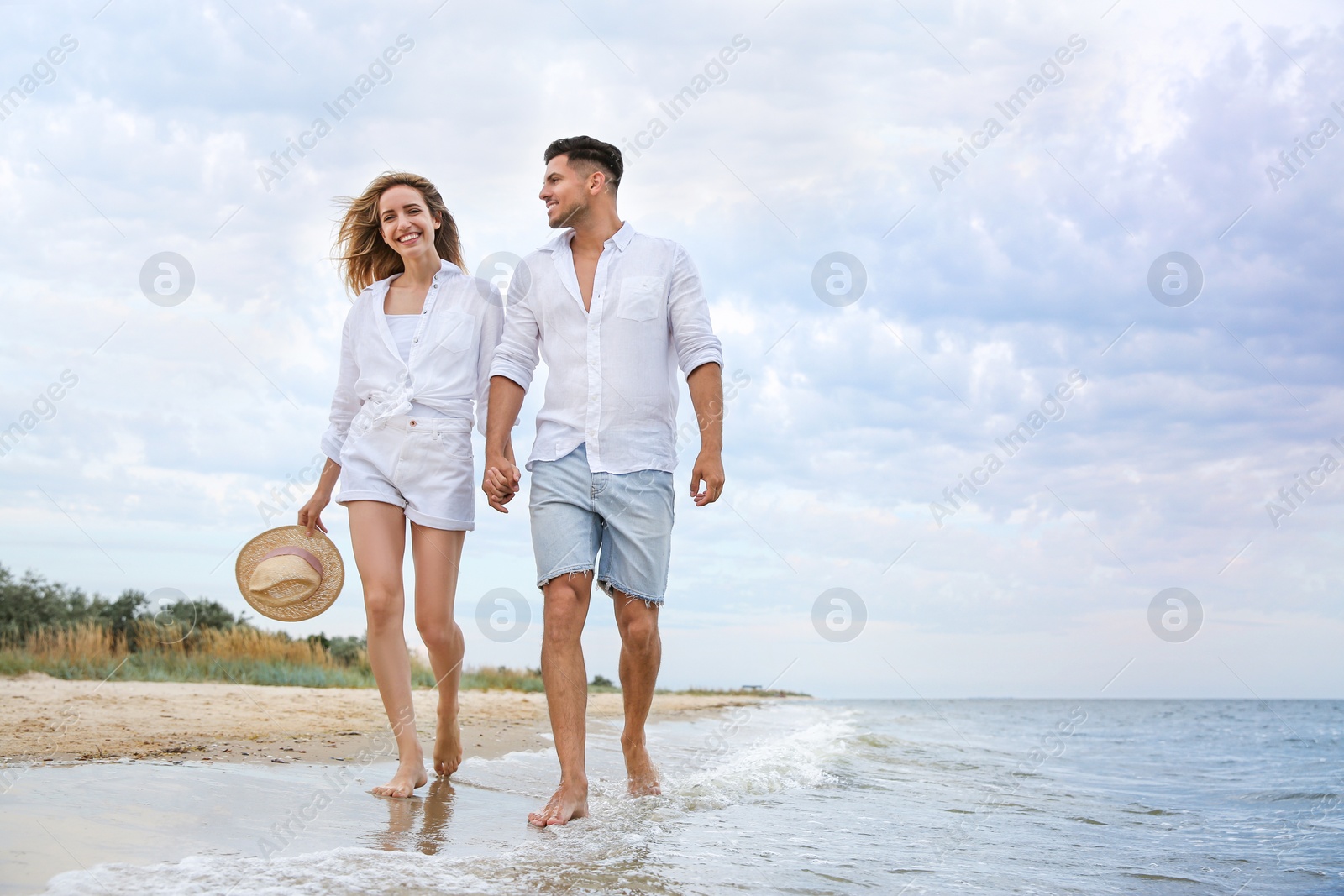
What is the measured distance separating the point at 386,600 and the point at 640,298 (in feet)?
5.45

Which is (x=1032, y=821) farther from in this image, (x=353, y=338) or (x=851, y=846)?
(x=353, y=338)

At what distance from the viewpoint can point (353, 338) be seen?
473 centimetres

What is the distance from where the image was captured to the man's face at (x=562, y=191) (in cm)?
440

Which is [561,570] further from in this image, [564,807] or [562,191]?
[562,191]

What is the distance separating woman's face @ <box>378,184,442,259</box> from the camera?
15.4 feet

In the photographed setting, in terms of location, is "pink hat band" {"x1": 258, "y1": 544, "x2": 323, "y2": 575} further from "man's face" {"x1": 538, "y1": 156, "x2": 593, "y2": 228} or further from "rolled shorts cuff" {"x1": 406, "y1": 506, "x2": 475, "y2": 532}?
"man's face" {"x1": 538, "y1": 156, "x2": 593, "y2": 228}

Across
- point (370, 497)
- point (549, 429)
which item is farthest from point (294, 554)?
point (549, 429)

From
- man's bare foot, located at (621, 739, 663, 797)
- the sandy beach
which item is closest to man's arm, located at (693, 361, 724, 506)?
man's bare foot, located at (621, 739, 663, 797)

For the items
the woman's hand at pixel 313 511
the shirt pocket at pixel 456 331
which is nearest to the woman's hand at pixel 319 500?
the woman's hand at pixel 313 511

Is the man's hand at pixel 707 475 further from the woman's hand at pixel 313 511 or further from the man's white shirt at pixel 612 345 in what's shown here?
the woman's hand at pixel 313 511

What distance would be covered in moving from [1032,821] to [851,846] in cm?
170

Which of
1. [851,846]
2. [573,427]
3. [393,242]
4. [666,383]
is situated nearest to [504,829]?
[851,846]

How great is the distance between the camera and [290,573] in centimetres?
464

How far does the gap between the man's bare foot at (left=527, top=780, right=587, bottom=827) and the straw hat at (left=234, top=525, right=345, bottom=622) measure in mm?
1634
